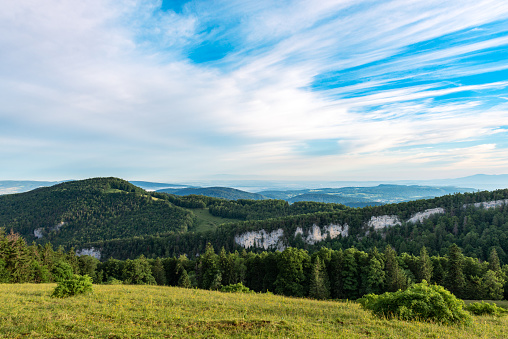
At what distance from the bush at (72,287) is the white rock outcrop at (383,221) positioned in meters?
149

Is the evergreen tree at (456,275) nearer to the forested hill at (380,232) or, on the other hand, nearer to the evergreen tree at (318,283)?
the evergreen tree at (318,283)

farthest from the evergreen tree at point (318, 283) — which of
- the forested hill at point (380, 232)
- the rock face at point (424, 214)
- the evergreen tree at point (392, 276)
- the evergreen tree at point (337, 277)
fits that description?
the rock face at point (424, 214)

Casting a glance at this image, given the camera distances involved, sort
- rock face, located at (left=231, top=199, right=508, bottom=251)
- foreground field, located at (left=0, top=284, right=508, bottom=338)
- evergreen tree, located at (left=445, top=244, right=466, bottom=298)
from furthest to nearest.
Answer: rock face, located at (left=231, top=199, right=508, bottom=251)
evergreen tree, located at (left=445, top=244, right=466, bottom=298)
foreground field, located at (left=0, top=284, right=508, bottom=338)

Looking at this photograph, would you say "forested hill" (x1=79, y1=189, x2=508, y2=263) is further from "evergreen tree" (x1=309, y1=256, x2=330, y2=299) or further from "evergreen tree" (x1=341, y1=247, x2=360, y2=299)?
"evergreen tree" (x1=309, y1=256, x2=330, y2=299)

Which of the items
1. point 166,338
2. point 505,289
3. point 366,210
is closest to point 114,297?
point 166,338

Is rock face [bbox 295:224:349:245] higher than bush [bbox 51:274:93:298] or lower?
lower

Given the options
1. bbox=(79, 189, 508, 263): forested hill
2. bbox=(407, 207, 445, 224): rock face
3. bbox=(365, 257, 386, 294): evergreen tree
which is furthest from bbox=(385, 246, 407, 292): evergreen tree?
bbox=(407, 207, 445, 224): rock face

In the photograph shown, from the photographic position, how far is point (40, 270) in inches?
2498

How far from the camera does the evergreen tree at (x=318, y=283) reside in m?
56.4

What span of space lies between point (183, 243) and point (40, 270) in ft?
356

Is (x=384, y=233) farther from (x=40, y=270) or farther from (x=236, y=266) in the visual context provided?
(x=40, y=270)

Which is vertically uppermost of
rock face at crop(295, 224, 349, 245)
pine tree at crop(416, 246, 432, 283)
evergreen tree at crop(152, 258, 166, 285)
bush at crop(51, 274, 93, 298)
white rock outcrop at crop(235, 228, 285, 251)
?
bush at crop(51, 274, 93, 298)

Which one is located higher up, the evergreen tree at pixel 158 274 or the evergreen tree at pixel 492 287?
the evergreen tree at pixel 492 287

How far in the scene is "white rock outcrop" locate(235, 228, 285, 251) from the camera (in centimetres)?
16912
